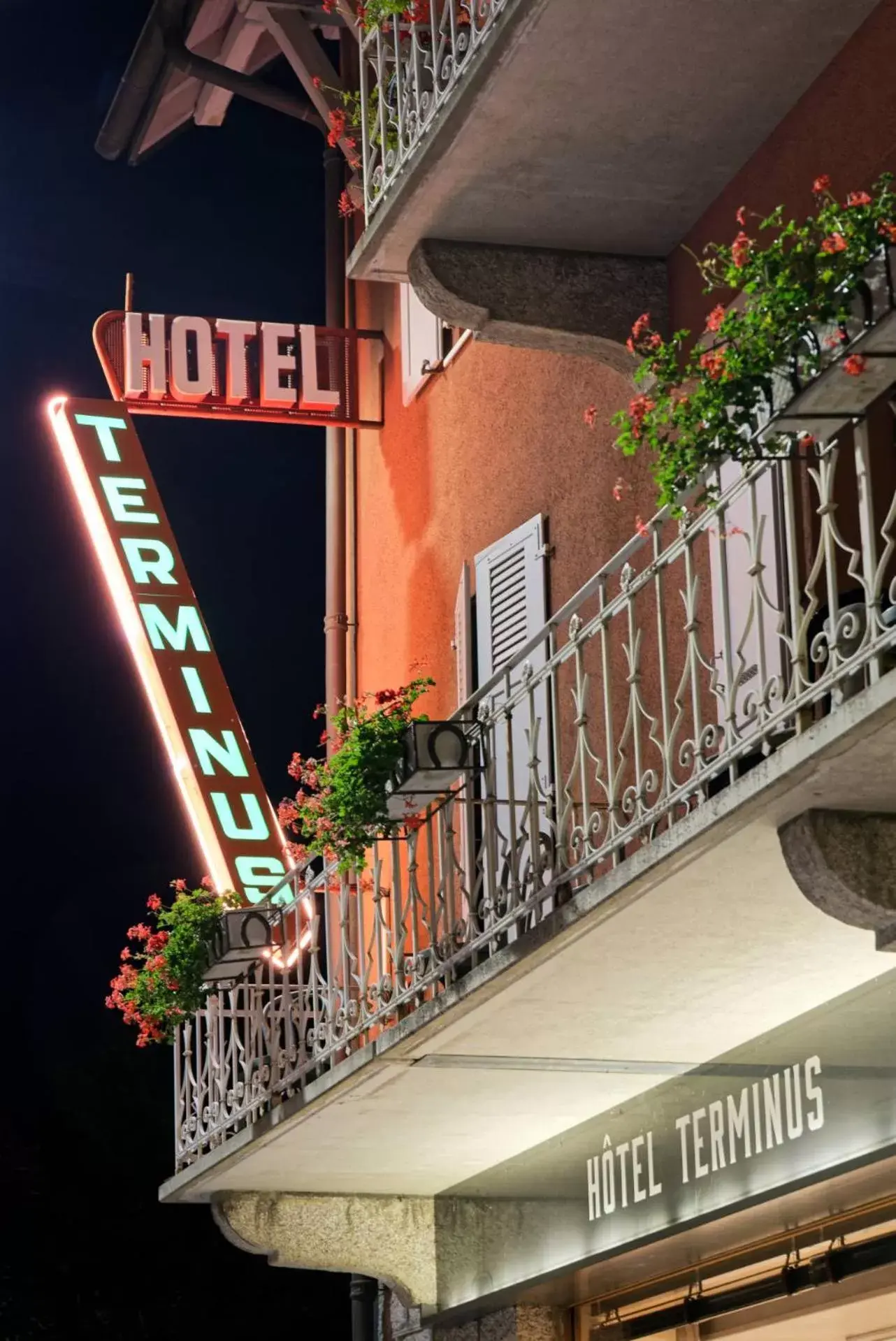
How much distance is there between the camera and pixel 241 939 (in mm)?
10719

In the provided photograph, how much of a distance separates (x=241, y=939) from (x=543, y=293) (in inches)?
141

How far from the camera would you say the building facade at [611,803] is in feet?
21.2

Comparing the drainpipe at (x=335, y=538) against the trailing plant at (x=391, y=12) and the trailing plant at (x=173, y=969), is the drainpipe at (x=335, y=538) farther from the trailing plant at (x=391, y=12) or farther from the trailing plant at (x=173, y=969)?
the trailing plant at (x=391, y=12)

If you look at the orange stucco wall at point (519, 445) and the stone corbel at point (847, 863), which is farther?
the orange stucco wall at point (519, 445)

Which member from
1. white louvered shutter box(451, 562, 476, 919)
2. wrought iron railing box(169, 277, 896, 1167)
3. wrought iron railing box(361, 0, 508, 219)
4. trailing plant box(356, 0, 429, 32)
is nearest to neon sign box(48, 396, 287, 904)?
wrought iron railing box(169, 277, 896, 1167)

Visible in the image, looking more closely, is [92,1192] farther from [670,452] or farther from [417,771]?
[670,452]

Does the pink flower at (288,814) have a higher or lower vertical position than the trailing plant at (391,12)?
lower

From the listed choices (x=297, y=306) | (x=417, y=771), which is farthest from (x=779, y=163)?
(x=297, y=306)

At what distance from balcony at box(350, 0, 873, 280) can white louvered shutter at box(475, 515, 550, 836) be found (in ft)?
7.23

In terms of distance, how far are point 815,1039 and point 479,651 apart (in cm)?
452

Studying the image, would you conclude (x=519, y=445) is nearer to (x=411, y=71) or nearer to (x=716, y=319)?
(x=411, y=71)

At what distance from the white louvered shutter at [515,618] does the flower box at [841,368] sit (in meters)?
5.09

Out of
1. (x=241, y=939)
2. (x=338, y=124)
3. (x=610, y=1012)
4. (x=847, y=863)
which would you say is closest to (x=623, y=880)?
(x=847, y=863)

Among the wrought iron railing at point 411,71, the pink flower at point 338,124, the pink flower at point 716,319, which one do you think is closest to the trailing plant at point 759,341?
the pink flower at point 716,319
